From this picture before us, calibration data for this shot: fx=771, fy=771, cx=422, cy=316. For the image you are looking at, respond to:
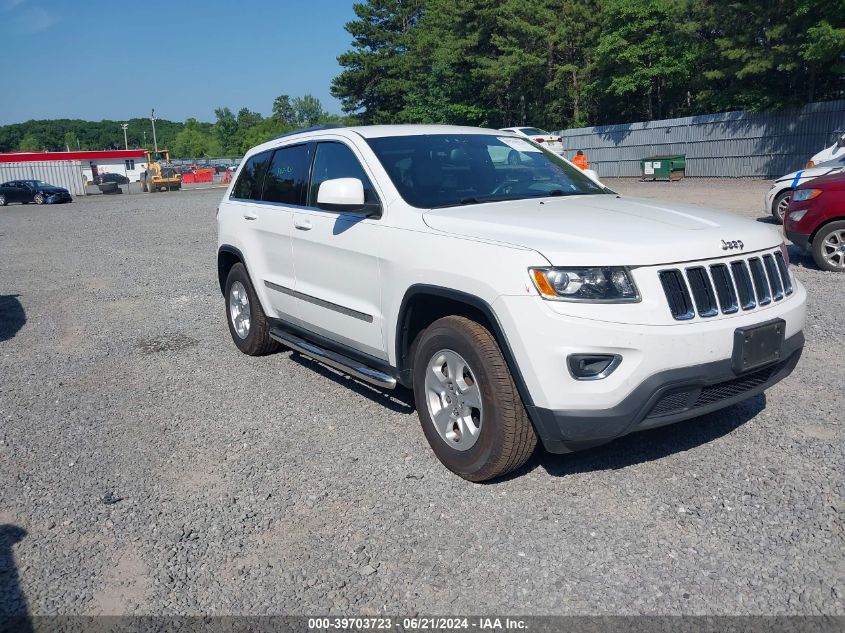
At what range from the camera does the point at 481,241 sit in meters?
3.79

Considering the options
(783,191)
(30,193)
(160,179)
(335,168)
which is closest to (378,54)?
(160,179)

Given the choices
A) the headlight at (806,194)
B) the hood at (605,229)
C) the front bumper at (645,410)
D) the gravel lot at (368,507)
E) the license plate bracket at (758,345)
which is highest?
the hood at (605,229)

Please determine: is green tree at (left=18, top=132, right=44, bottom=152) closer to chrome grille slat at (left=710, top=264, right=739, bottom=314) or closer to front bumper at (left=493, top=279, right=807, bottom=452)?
front bumper at (left=493, top=279, right=807, bottom=452)

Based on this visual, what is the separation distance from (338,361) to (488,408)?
1555 millimetres

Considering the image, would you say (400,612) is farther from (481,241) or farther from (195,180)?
(195,180)

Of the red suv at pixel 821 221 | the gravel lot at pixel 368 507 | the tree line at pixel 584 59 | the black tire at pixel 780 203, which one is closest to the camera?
the gravel lot at pixel 368 507

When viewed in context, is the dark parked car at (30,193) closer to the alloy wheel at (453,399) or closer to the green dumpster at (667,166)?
the green dumpster at (667,166)

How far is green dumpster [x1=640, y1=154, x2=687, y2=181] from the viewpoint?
30.1m

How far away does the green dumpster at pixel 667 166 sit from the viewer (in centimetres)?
3006

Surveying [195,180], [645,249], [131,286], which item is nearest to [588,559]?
[645,249]

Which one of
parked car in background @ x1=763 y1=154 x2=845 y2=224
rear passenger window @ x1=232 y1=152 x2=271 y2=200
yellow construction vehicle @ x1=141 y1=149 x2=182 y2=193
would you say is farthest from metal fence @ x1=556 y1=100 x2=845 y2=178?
yellow construction vehicle @ x1=141 y1=149 x2=182 y2=193

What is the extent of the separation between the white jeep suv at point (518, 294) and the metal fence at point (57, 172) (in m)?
54.9

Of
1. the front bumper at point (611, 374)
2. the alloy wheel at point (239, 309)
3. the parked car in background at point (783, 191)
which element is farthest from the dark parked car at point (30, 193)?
the front bumper at point (611, 374)

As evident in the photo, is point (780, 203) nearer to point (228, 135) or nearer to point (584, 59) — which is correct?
point (584, 59)
